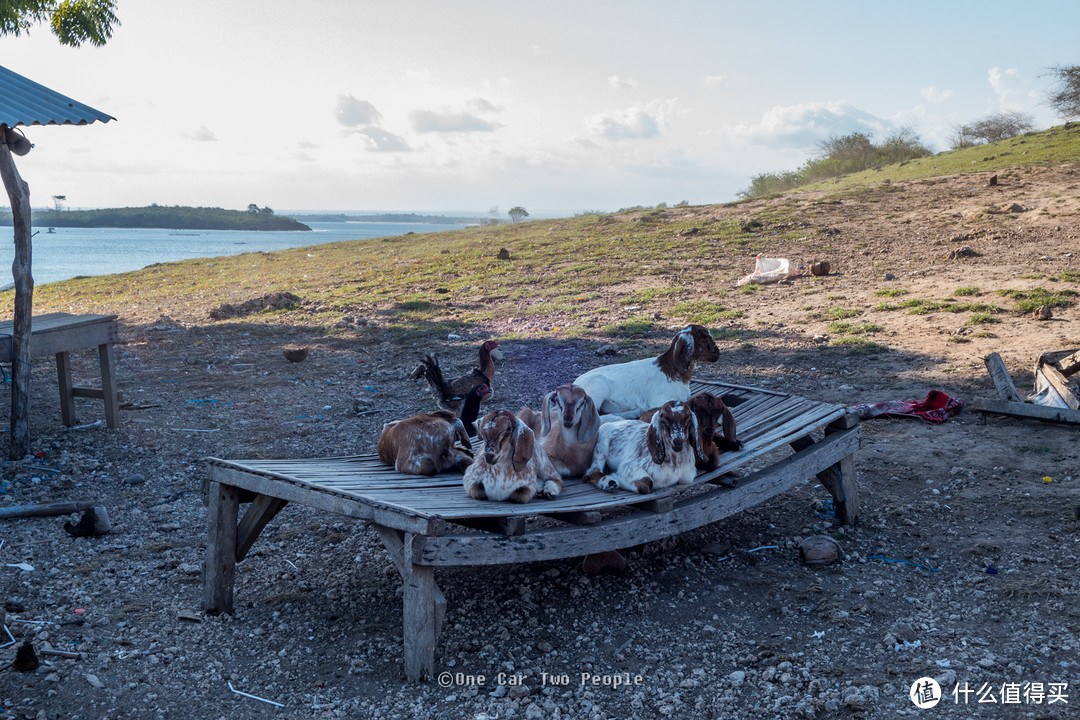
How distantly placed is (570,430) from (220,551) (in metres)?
2.21

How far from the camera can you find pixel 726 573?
5199 millimetres

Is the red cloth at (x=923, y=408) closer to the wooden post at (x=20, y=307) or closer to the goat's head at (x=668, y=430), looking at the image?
the goat's head at (x=668, y=430)

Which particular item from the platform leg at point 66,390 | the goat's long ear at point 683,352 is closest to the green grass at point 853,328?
the goat's long ear at point 683,352

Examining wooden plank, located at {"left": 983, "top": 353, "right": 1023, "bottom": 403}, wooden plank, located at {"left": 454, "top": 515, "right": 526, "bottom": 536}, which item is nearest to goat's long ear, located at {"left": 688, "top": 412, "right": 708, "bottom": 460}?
wooden plank, located at {"left": 454, "top": 515, "right": 526, "bottom": 536}

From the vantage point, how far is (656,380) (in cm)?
598

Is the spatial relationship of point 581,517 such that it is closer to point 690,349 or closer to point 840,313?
point 690,349

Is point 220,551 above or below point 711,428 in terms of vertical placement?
below

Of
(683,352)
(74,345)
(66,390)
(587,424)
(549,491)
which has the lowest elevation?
(66,390)

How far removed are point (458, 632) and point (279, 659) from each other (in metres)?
0.96

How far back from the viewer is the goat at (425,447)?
523 centimetres

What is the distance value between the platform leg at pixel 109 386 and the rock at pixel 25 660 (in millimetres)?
4721

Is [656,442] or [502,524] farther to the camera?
[656,442]

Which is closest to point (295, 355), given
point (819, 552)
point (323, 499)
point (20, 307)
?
point (20, 307)

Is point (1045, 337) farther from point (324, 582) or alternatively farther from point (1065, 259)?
point (324, 582)
